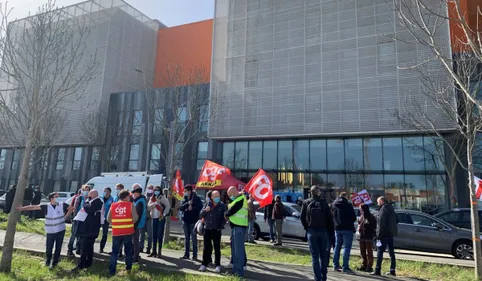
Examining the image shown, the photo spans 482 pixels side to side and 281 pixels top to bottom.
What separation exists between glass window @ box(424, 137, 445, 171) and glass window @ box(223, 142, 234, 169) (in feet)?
49.5

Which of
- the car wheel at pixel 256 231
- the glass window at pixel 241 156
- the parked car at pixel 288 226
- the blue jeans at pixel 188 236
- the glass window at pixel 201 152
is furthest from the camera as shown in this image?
the glass window at pixel 201 152

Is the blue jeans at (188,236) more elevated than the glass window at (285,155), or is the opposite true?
the glass window at (285,155)

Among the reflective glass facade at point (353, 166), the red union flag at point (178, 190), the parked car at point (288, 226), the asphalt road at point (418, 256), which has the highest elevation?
the reflective glass facade at point (353, 166)

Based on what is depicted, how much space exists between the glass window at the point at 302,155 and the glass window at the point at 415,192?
7255 mm

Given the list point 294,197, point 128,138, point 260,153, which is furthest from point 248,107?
point 128,138

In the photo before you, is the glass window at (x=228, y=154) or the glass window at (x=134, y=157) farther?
the glass window at (x=134, y=157)

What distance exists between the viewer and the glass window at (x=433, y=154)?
2332 cm

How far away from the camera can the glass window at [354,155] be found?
26094mm

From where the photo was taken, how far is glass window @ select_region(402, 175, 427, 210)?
24.2m

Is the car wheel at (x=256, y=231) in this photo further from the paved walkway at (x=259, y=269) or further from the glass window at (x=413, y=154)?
the glass window at (x=413, y=154)

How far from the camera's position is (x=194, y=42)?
1663 inches

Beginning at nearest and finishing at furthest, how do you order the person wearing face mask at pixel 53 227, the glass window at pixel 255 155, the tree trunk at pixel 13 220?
the tree trunk at pixel 13 220, the person wearing face mask at pixel 53 227, the glass window at pixel 255 155

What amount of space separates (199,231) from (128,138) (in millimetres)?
30783

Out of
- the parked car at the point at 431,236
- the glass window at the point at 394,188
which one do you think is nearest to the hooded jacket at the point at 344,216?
the parked car at the point at 431,236
